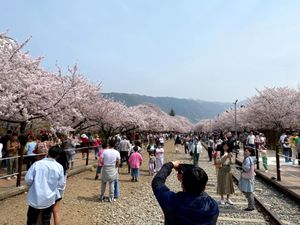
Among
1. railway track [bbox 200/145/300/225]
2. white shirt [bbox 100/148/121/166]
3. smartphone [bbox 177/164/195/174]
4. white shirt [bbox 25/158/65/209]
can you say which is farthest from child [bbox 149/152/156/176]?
smartphone [bbox 177/164/195/174]

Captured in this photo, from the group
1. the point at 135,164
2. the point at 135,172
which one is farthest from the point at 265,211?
the point at 135,172

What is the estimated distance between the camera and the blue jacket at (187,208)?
2672 millimetres

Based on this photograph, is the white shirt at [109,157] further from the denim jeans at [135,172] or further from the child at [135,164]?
the denim jeans at [135,172]

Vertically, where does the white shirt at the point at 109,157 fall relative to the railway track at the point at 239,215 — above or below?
above

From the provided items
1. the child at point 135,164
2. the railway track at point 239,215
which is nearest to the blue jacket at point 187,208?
the railway track at point 239,215

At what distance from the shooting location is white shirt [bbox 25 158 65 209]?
15.6ft

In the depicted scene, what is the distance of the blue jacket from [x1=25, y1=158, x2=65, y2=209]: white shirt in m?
2.51

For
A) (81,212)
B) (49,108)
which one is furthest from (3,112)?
(81,212)

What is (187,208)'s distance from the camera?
268 cm

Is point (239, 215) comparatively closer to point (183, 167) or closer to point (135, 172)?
point (183, 167)

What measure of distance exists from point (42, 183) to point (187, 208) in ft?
9.24

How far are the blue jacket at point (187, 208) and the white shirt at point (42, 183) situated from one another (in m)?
2.51

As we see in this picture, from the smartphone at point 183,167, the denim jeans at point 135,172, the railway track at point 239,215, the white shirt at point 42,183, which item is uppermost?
the smartphone at point 183,167

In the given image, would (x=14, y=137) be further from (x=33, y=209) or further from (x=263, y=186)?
(x=263, y=186)
